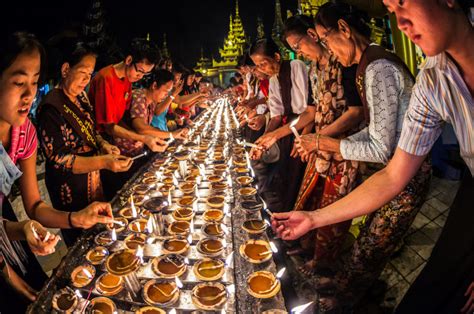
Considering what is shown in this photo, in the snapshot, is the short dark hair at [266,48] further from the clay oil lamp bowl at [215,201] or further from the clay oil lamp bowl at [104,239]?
the clay oil lamp bowl at [104,239]

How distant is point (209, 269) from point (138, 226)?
83 centimetres

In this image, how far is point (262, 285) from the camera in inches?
67.0

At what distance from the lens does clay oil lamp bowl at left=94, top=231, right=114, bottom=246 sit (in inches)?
82.3

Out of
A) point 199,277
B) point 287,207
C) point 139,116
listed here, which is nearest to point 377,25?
point 287,207

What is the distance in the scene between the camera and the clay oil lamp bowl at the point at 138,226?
2.29 meters

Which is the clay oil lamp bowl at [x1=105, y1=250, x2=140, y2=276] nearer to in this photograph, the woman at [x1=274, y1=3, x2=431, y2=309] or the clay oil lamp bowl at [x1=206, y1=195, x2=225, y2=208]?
the clay oil lamp bowl at [x1=206, y1=195, x2=225, y2=208]

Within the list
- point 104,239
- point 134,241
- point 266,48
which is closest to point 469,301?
point 134,241

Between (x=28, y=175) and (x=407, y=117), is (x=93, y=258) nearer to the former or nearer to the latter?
(x=28, y=175)

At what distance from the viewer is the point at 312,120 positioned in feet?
14.3

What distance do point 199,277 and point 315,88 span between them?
9.68 feet

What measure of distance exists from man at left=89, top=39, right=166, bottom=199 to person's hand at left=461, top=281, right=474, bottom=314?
3475mm

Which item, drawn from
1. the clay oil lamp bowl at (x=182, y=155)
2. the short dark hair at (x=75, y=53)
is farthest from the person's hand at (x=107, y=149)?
the short dark hair at (x=75, y=53)

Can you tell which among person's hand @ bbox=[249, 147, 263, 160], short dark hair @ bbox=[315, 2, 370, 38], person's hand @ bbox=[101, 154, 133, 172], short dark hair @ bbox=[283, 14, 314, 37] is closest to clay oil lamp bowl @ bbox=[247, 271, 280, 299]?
person's hand @ bbox=[101, 154, 133, 172]

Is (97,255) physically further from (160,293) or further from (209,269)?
(209,269)
